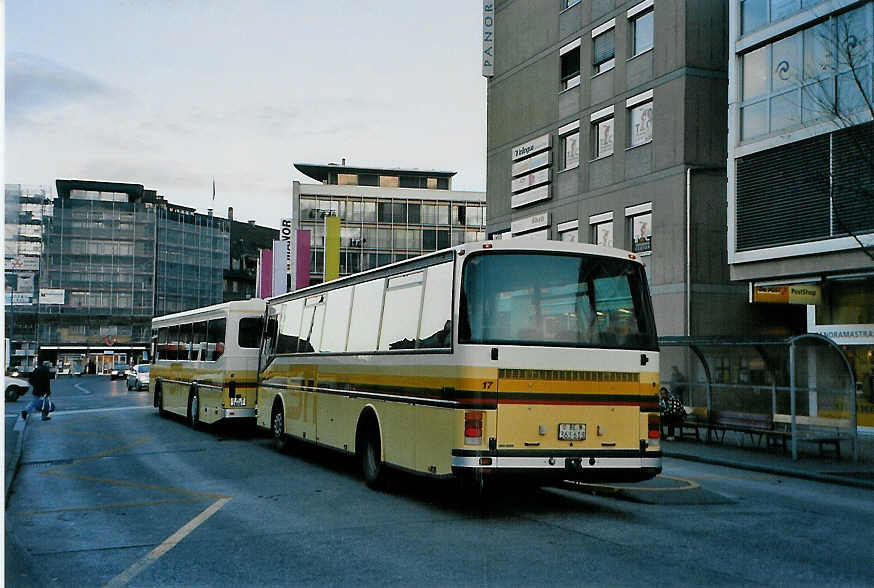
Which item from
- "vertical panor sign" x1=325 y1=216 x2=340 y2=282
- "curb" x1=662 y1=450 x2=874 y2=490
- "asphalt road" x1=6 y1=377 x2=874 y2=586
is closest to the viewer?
"asphalt road" x1=6 y1=377 x2=874 y2=586

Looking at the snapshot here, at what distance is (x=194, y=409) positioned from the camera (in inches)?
925

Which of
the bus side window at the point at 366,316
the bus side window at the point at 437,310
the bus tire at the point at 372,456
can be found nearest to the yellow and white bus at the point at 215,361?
the bus side window at the point at 366,316

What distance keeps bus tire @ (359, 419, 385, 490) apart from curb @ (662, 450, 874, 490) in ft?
22.2

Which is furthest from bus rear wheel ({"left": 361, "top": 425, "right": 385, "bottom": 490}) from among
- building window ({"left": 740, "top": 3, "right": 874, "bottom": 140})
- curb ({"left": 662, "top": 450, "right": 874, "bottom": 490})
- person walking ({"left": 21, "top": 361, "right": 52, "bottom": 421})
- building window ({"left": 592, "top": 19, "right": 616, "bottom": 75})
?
building window ({"left": 592, "top": 19, "right": 616, "bottom": 75})

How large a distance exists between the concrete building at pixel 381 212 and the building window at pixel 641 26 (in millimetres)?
64670

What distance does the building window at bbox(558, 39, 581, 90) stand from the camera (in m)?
34.2

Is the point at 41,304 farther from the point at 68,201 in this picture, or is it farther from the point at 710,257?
the point at 710,257

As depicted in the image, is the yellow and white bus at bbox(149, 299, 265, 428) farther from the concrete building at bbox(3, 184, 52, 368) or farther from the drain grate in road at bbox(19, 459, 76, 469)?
the concrete building at bbox(3, 184, 52, 368)

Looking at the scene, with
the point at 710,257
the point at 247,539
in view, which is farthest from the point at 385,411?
the point at 710,257

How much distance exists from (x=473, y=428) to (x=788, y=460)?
926 cm

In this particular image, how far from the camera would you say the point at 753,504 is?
1166 cm

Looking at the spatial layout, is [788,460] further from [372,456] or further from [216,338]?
[216,338]

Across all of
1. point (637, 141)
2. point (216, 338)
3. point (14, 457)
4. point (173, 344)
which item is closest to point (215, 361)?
point (216, 338)

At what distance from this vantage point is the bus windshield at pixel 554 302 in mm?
10398
